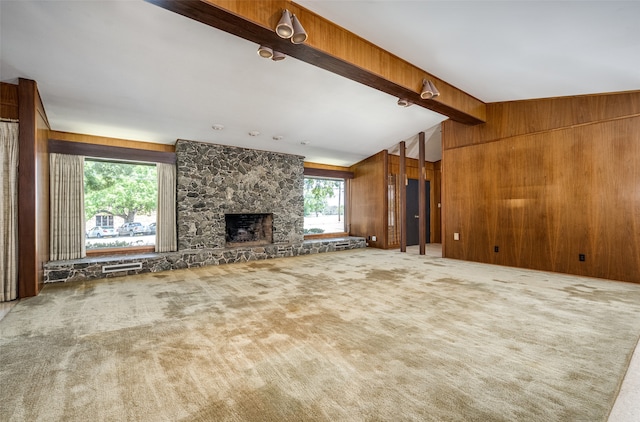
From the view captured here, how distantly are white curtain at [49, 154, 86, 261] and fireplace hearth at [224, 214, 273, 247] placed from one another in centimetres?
269

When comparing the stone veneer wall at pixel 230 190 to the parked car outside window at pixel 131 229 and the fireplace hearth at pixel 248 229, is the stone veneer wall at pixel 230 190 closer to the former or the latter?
the fireplace hearth at pixel 248 229

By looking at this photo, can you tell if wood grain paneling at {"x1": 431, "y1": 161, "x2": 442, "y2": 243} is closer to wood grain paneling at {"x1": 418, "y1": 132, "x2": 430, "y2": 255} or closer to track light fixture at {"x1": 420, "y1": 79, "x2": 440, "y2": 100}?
wood grain paneling at {"x1": 418, "y1": 132, "x2": 430, "y2": 255}

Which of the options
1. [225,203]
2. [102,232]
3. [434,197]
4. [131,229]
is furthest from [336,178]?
[102,232]

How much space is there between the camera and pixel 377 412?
1502 mm

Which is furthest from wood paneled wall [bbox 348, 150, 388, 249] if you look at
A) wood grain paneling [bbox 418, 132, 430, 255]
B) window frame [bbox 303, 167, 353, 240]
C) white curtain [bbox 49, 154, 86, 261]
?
white curtain [bbox 49, 154, 86, 261]

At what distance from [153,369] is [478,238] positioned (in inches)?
239

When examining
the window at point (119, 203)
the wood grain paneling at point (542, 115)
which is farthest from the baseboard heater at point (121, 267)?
the wood grain paneling at point (542, 115)

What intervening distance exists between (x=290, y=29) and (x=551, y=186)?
5141mm

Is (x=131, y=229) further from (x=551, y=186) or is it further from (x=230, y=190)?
(x=551, y=186)

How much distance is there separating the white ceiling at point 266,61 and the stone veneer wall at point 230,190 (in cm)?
68

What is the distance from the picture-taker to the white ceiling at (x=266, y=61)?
2.72 m

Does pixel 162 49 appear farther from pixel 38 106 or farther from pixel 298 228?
pixel 298 228

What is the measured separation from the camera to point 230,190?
6531 millimetres

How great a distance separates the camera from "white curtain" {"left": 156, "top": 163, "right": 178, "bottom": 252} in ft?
19.2
